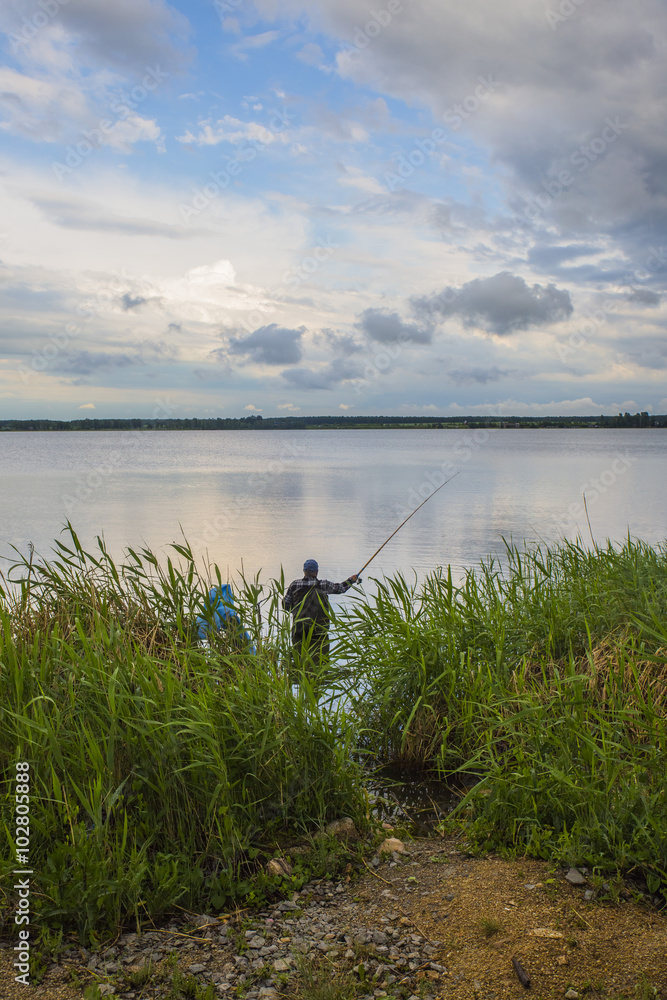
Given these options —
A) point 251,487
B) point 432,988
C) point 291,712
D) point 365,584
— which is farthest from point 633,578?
point 251,487

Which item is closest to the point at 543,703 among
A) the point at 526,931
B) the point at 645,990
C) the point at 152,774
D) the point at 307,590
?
the point at 526,931

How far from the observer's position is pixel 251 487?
1583 inches

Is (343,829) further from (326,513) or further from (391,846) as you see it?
(326,513)

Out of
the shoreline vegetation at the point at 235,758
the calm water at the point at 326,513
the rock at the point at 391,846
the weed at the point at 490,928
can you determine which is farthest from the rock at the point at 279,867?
the calm water at the point at 326,513

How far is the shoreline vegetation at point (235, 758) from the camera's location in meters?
3.41

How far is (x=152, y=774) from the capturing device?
3.74m

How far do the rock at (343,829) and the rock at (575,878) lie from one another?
1209 millimetres

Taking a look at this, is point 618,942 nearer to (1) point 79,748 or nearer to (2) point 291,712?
(2) point 291,712

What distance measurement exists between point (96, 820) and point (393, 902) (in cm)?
156

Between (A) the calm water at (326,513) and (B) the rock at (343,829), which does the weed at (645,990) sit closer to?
(B) the rock at (343,829)

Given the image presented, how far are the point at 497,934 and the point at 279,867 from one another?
1.16 meters

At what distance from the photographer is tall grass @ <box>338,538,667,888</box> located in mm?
3736

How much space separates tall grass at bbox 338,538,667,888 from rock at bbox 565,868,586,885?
7 cm

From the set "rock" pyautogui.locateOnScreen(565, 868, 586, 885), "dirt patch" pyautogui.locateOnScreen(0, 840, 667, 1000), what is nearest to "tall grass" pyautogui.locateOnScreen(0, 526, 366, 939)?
"dirt patch" pyautogui.locateOnScreen(0, 840, 667, 1000)
